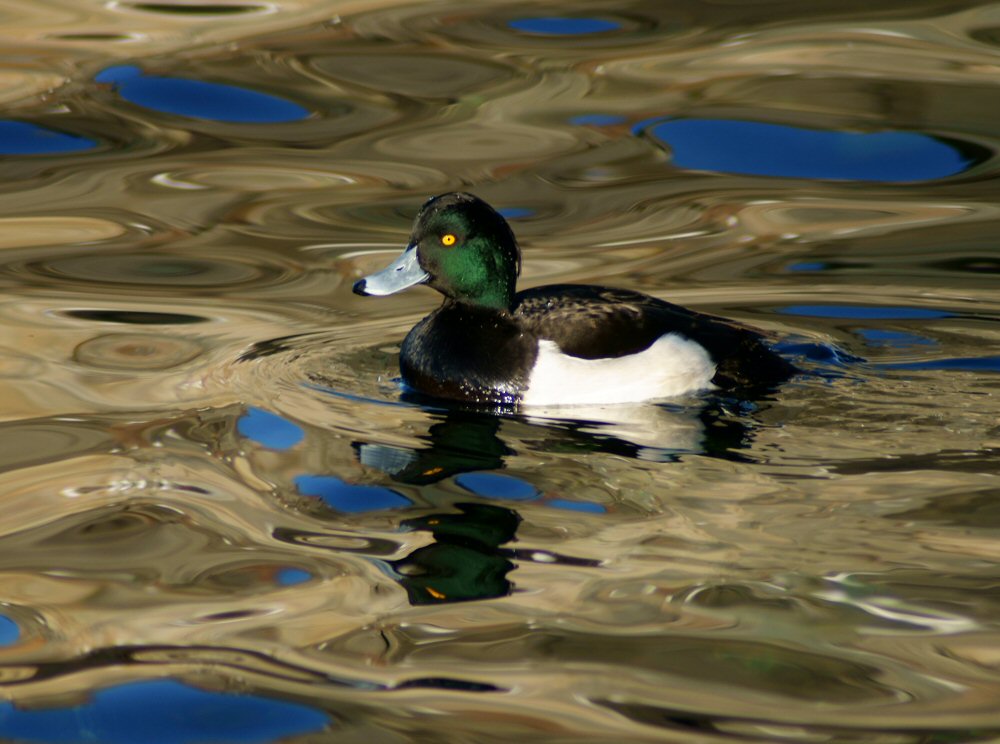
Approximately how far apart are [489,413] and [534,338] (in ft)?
1.30

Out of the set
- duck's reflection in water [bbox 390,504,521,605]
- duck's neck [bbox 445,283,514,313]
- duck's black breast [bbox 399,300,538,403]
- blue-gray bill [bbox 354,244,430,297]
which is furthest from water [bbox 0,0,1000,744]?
duck's neck [bbox 445,283,514,313]

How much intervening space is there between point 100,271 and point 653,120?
415 cm

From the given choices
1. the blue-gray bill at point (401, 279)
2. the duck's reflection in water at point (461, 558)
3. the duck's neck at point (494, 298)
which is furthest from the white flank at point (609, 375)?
the duck's reflection in water at point (461, 558)

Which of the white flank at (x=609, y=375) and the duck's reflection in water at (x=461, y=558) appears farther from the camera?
the white flank at (x=609, y=375)

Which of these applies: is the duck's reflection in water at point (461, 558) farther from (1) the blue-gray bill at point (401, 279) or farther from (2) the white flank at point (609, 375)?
(1) the blue-gray bill at point (401, 279)

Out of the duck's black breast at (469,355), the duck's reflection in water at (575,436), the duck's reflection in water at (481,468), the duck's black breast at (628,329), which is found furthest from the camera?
the duck's black breast at (469,355)

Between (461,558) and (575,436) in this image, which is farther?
(575,436)

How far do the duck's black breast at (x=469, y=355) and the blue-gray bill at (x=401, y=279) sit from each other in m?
0.20

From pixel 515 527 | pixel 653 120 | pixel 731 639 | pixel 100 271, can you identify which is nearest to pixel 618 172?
pixel 653 120

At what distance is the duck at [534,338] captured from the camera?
685 centimetres

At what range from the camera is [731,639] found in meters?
4.52

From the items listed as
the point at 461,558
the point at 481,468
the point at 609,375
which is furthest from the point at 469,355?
the point at 461,558

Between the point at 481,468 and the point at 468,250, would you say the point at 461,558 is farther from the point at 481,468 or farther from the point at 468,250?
the point at 468,250

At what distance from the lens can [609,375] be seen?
6855 millimetres
